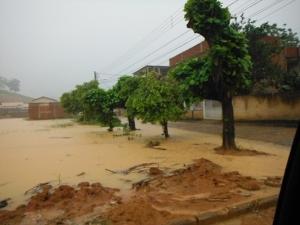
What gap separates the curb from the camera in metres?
→ 4.41

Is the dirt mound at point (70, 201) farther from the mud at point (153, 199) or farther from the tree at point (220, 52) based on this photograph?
the tree at point (220, 52)

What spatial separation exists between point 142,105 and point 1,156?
633 cm

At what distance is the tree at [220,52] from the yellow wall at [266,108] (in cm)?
733

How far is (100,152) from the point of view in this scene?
41.0 ft

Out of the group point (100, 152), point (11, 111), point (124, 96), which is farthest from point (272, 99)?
point (11, 111)

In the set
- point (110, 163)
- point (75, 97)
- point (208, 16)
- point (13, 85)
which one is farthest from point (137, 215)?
point (13, 85)

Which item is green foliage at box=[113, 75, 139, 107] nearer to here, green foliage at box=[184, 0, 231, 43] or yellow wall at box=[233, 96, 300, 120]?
green foliage at box=[184, 0, 231, 43]

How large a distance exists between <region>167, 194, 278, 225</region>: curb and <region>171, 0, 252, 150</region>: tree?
5.76m

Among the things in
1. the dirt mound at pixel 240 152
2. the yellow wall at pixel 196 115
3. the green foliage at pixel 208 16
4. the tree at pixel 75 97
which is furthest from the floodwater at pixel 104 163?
the tree at pixel 75 97

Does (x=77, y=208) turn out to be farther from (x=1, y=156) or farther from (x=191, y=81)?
(x=1, y=156)

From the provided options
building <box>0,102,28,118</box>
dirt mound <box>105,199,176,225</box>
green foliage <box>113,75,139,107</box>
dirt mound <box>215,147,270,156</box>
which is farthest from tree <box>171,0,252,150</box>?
building <box>0,102,28,118</box>

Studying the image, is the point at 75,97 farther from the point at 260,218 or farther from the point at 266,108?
the point at 260,218

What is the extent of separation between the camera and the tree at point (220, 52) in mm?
10086

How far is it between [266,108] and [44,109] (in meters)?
43.8
